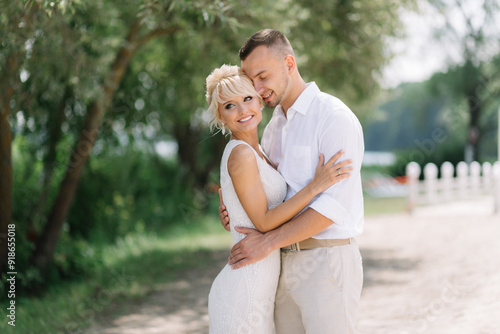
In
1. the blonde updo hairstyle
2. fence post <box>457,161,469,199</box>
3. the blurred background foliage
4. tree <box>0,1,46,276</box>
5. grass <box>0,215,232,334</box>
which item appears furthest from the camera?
fence post <box>457,161,469,199</box>

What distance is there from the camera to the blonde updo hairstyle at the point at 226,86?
283cm

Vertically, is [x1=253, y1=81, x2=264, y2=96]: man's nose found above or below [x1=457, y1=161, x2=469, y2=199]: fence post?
below

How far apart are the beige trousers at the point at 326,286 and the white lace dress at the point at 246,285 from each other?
5.0 inches

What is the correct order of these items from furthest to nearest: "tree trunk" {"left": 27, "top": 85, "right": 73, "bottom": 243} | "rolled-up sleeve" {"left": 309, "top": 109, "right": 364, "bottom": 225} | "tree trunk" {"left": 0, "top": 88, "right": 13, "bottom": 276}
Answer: "tree trunk" {"left": 27, "top": 85, "right": 73, "bottom": 243} → "tree trunk" {"left": 0, "top": 88, "right": 13, "bottom": 276} → "rolled-up sleeve" {"left": 309, "top": 109, "right": 364, "bottom": 225}

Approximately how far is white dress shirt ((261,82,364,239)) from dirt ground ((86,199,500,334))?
127 inches

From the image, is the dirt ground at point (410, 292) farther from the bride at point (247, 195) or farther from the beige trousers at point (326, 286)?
the bride at point (247, 195)

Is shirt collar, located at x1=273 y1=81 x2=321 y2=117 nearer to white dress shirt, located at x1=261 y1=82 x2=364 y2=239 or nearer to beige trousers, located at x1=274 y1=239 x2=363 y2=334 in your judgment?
white dress shirt, located at x1=261 y1=82 x2=364 y2=239

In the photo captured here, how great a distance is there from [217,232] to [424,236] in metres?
4.72

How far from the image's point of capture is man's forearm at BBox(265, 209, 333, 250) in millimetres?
2611

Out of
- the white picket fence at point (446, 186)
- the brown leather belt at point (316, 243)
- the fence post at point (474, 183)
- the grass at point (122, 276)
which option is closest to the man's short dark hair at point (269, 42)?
the brown leather belt at point (316, 243)

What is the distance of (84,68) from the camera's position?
21.4 feet

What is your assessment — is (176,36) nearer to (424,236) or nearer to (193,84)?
(193,84)

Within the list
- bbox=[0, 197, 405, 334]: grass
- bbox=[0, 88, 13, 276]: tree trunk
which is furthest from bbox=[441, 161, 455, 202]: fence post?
bbox=[0, 88, 13, 276]: tree trunk

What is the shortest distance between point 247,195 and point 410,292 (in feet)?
17.8
